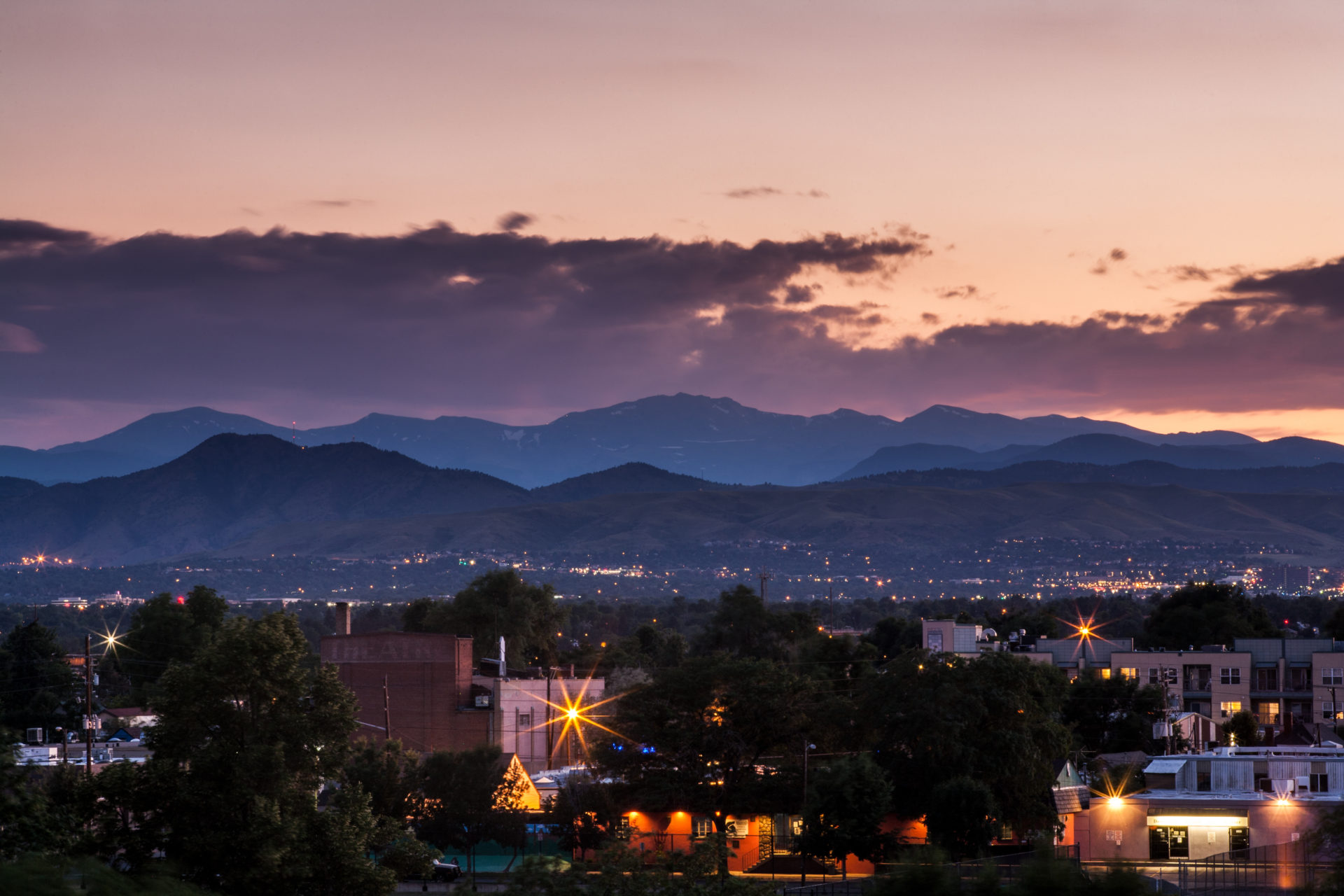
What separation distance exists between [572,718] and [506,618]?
A: 36.3m

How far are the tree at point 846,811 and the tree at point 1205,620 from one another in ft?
265

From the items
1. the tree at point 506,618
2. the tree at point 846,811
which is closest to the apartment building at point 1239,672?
the tree at point 506,618

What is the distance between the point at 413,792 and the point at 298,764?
80.6 ft

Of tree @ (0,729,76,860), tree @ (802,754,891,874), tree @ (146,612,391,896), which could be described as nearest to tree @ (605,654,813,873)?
tree @ (802,754,891,874)

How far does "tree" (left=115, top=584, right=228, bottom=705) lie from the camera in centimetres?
12119

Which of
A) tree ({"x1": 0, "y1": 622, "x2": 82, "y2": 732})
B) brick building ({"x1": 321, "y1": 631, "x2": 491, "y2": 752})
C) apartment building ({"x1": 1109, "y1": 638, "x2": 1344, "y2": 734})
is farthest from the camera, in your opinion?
apartment building ({"x1": 1109, "y1": 638, "x2": 1344, "y2": 734})

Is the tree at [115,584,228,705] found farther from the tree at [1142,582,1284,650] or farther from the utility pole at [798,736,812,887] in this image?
the tree at [1142,582,1284,650]

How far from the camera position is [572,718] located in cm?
8894

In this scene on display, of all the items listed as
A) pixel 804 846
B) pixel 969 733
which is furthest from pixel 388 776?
pixel 969 733

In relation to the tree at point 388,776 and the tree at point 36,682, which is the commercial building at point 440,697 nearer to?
the tree at point 388,776

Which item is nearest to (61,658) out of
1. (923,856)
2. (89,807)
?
(89,807)

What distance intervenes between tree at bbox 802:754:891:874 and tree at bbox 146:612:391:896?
23.7 m

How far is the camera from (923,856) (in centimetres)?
3114

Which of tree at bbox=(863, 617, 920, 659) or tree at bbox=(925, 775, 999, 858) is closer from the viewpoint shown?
tree at bbox=(925, 775, 999, 858)
